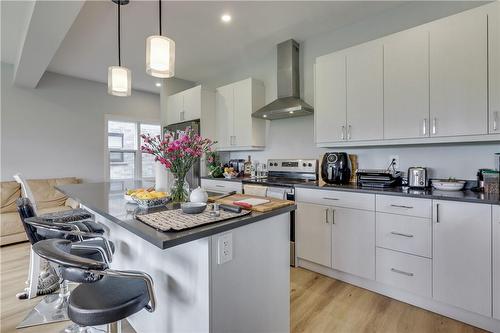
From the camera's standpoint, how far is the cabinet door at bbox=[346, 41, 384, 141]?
95.4 inches

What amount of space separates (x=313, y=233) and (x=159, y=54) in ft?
7.01

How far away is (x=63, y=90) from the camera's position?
4.47m

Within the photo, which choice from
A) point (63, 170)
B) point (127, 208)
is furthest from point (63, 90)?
point (127, 208)

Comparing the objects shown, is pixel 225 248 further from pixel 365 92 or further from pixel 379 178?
pixel 365 92

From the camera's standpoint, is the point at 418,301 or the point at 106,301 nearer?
the point at 106,301

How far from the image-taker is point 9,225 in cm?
339

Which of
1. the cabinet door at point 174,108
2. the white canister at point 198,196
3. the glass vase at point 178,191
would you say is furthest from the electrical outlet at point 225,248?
the cabinet door at point 174,108

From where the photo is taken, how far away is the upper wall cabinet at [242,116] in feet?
11.9

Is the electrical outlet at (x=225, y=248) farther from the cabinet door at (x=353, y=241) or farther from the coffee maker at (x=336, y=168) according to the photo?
the coffee maker at (x=336, y=168)

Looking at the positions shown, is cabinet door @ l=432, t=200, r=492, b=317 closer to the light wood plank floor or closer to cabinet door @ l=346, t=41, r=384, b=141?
the light wood plank floor

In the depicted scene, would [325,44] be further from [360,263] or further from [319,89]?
[360,263]

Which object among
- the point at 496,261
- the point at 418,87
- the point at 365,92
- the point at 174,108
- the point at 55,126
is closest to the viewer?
the point at 496,261

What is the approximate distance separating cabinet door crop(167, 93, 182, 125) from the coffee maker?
2901 millimetres

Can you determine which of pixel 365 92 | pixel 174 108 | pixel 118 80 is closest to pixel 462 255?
pixel 365 92
